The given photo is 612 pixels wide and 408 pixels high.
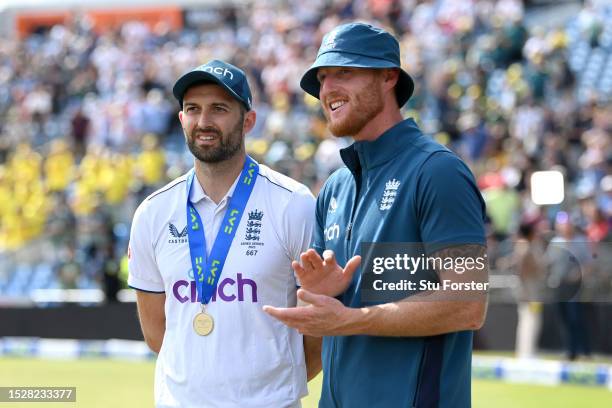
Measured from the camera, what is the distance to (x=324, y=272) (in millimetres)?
4074

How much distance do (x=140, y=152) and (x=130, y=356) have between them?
311 inches

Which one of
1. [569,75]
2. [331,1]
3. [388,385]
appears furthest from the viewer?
[331,1]

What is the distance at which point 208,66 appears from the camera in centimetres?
491

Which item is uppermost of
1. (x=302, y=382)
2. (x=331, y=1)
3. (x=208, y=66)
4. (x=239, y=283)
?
(x=331, y=1)

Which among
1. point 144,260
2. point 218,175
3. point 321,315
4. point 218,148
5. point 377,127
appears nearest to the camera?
point 321,315

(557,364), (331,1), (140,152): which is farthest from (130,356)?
(331,1)

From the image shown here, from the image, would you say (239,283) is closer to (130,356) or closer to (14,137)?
(130,356)

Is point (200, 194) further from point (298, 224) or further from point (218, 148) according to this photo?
point (298, 224)

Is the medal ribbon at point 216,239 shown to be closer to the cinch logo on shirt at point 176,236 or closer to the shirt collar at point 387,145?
the cinch logo on shirt at point 176,236

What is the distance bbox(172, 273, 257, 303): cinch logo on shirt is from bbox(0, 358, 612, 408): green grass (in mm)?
6066

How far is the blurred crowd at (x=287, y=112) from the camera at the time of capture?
16.5m

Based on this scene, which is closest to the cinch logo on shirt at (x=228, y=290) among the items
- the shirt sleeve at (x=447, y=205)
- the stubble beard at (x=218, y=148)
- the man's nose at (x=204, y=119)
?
the stubble beard at (x=218, y=148)

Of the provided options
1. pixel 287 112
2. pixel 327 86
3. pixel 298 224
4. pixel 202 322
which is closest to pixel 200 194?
pixel 298 224

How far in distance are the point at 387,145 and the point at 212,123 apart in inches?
35.6
